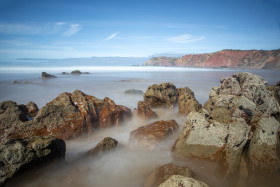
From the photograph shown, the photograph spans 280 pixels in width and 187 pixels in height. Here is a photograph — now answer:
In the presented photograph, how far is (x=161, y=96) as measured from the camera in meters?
8.67

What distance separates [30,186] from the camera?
132 inches

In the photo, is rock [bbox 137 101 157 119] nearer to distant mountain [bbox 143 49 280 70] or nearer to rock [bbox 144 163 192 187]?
rock [bbox 144 163 192 187]

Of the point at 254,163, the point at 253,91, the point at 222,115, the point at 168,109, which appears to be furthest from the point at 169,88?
the point at 254,163

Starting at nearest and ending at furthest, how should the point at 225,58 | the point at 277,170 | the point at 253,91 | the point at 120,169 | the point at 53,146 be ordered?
the point at 277,170
the point at 53,146
the point at 120,169
the point at 253,91
the point at 225,58

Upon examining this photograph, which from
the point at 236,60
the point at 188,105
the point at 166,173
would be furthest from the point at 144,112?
the point at 236,60

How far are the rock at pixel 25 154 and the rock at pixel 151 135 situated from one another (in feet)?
6.85

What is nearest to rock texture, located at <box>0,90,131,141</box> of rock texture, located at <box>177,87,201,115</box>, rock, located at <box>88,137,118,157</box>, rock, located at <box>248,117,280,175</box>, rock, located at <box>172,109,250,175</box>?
rock, located at <box>88,137,118,157</box>

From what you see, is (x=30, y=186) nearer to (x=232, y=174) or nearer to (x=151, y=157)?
→ (x=151, y=157)

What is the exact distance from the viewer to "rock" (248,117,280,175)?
3.30 metres

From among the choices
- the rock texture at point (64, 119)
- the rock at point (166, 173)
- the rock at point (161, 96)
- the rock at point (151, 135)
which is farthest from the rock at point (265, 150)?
the rock at point (161, 96)

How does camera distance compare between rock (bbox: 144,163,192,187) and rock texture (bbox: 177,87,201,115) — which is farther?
rock texture (bbox: 177,87,201,115)

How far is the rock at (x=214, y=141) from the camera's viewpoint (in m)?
3.46

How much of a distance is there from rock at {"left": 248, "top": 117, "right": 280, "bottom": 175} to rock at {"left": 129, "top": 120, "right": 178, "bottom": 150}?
2215 mm

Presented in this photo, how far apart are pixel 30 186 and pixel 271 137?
4.86 m
